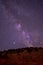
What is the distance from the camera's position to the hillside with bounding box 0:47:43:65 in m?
2.79

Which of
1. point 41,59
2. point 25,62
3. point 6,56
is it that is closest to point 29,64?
point 25,62

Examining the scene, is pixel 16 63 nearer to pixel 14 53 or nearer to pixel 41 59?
pixel 14 53

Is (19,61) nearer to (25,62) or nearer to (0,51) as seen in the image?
(25,62)

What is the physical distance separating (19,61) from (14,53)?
221 mm

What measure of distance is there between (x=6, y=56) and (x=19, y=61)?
261 millimetres

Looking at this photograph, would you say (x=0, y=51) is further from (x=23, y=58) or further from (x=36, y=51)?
(x=36, y=51)

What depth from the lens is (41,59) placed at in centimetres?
290

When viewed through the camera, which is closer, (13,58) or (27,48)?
(13,58)

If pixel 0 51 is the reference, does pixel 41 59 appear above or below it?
below

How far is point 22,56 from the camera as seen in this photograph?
9.62 ft

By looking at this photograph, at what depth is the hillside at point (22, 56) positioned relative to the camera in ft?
9.15

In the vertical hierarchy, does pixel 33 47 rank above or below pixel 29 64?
above

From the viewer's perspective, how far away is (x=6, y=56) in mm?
2916

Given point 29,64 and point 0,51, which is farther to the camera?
point 0,51
